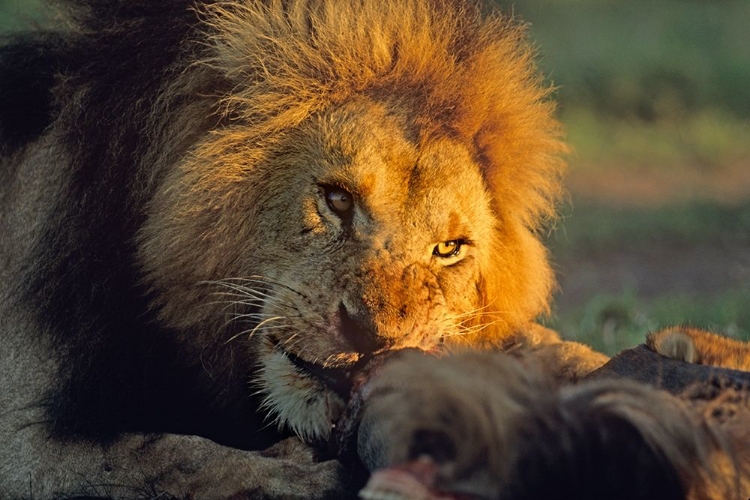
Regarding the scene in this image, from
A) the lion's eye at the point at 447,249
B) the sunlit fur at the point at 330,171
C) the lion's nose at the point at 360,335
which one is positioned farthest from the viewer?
the lion's eye at the point at 447,249

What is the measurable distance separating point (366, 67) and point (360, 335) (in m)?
0.99

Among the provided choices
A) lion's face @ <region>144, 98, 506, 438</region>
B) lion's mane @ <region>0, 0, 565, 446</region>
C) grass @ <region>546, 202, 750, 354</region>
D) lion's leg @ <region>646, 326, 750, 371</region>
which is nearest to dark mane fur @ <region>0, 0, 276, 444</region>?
lion's mane @ <region>0, 0, 565, 446</region>

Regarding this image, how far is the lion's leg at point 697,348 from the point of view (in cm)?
377

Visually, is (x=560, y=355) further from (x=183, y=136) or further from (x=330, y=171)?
(x=183, y=136)

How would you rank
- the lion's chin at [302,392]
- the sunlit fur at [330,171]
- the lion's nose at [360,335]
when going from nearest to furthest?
the lion's nose at [360,335] < the lion's chin at [302,392] < the sunlit fur at [330,171]

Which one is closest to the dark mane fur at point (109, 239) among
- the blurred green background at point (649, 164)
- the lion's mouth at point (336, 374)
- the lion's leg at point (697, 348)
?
the lion's mouth at point (336, 374)

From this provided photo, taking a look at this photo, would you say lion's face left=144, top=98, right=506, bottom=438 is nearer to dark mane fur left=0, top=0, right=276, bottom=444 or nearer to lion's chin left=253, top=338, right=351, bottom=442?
lion's chin left=253, top=338, right=351, bottom=442

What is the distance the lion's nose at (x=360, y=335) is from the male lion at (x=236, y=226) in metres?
0.06

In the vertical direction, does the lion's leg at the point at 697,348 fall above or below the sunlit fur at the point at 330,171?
below

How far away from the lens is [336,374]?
3.77 meters

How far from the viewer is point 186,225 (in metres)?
4.08

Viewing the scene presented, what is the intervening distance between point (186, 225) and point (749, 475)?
2.03 meters

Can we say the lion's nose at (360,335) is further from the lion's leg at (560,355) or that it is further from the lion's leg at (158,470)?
the lion's leg at (560,355)

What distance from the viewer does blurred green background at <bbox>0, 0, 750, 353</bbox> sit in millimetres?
7910
